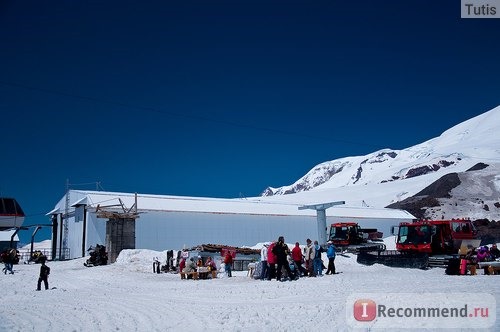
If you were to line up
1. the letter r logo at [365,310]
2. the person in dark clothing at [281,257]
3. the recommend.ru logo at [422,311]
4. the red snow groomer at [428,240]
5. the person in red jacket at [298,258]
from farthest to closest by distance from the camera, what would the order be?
the red snow groomer at [428,240], the person in red jacket at [298,258], the person in dark clothing at [281,257], the letter r logo at [365,310], the recommend.ru logo at [422,311]

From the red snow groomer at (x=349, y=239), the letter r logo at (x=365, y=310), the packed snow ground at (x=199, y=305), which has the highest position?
the red snow groomer at (x=349, y=239)

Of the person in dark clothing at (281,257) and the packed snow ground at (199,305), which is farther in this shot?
the person in dark clothing at (281,257)

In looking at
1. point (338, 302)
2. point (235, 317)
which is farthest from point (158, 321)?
point (338, 302)

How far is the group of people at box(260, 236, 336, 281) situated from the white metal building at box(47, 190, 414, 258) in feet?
67.9

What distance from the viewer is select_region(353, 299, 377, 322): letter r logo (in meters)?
9.05

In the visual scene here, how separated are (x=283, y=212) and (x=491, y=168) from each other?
169 feet

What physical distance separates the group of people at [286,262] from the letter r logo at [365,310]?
6488mm

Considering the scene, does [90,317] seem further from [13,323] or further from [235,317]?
[235,317]

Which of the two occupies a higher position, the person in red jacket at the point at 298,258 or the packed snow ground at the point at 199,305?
the person in red jacket at the point at 298,258

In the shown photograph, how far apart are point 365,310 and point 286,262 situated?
7645 millimetres

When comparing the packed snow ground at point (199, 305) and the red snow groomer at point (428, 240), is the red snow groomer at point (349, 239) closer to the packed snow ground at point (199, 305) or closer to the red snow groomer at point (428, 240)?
the red snow groomer at point (428, 240)

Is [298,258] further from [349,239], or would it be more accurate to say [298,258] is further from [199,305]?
[349,239]

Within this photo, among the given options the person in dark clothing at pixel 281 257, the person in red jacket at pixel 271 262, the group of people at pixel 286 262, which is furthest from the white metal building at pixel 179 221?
the person in dark clothing at pixel 281 257

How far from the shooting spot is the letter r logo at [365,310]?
9055 millimetres
